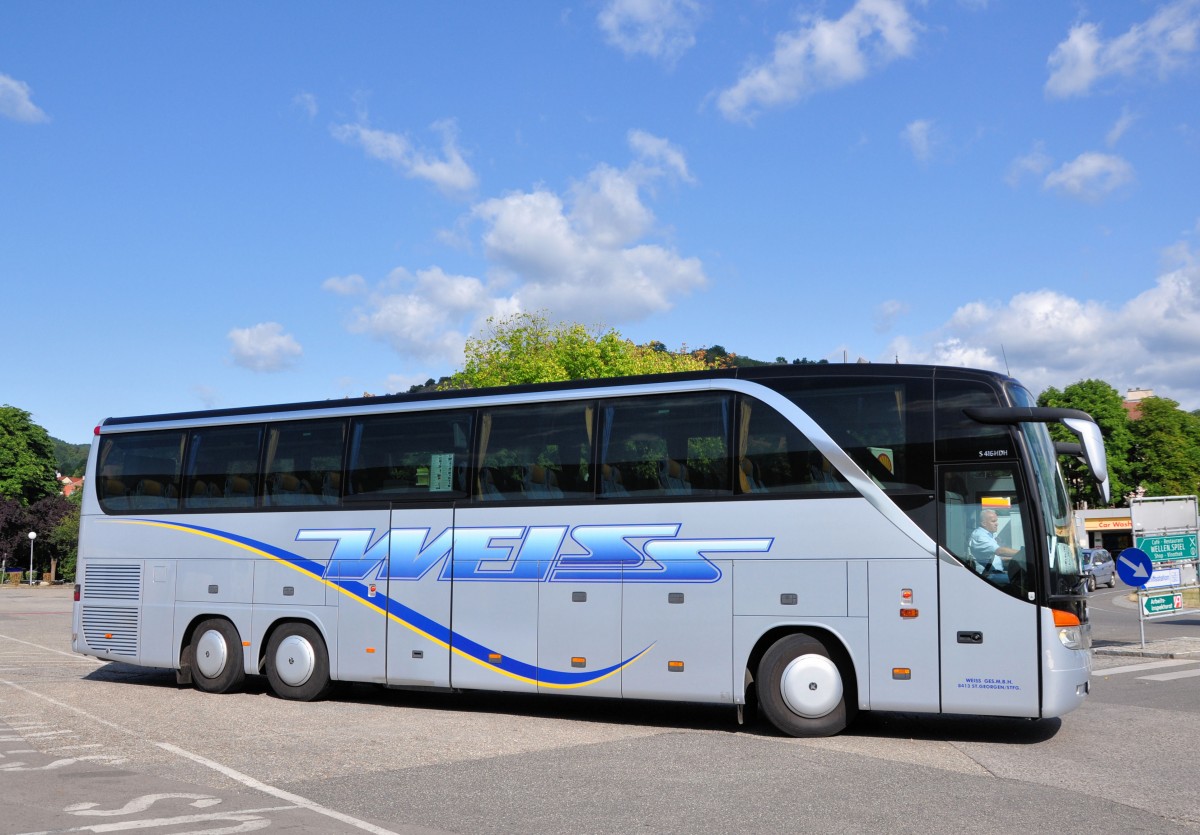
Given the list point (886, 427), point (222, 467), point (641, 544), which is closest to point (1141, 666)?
point (886, 427)

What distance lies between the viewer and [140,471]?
52.5 feet

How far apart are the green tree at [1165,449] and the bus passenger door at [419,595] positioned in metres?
76.6

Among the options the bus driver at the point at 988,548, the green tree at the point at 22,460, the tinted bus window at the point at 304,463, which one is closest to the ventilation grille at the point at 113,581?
the tinted bus window at the point at 304,463

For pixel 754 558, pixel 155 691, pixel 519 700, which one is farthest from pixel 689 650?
pixel 155 691

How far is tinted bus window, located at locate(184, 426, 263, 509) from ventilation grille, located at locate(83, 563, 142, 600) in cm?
147

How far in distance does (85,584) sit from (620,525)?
894cm

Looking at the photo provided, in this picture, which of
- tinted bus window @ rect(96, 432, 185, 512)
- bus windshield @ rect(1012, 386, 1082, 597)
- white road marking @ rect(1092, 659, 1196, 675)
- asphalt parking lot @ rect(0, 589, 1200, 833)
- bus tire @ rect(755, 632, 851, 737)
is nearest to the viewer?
asphalt parking lot @ rect(0, 589, 1200, 833)

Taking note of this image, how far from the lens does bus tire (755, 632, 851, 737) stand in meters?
11.0

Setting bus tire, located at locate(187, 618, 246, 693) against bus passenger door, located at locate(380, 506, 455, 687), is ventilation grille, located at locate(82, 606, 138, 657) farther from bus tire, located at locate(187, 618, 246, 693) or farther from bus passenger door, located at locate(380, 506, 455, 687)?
bus passenger door, located at locate(380, 506, 455, 687)

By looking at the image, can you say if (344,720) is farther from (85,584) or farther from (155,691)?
(85,584)

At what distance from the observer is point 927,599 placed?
1079cm

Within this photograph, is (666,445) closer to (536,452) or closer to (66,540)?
(536,452)

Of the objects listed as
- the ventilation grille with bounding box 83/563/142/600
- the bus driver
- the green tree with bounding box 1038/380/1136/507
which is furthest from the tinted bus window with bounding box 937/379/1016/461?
the green tree with bounding box 1038/380/1136/507

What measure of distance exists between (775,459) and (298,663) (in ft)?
22.8
